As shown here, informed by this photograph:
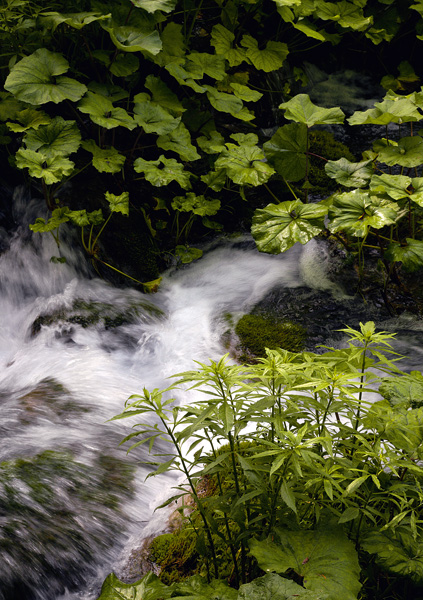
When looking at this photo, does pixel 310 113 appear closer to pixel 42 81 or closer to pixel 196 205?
pixel 196 205

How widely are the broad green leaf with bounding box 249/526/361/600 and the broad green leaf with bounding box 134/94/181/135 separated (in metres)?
2.79

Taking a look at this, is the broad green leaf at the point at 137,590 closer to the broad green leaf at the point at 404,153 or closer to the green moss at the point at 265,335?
the green moss at the point at 265,335

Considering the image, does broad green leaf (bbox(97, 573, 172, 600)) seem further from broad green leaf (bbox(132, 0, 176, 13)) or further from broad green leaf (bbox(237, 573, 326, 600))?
broad green leaf (bbox(132, 0, 176, 13))

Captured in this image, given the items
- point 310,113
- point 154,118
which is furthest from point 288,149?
point 154,118

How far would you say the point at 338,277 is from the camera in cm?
342

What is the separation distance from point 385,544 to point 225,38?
394 centimetres

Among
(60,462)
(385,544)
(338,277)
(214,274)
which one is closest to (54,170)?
(214,274)

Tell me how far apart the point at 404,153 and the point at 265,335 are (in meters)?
1.47

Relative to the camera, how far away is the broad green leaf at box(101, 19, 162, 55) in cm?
299

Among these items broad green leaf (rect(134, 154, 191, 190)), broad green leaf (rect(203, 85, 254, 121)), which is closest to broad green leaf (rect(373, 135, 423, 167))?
broad green leaf (rect(203, 85, 254, 121))

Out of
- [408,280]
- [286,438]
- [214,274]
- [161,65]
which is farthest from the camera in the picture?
[214,274]

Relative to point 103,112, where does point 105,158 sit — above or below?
below

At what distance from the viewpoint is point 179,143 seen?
3.47 m

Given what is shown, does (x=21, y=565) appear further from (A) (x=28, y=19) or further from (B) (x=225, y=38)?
(B) (x=225, y=38)
